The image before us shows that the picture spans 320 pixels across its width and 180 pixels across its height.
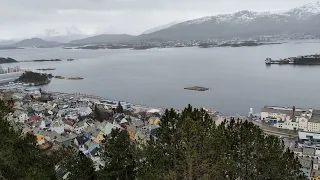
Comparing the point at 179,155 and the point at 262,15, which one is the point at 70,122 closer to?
the point at 179,155

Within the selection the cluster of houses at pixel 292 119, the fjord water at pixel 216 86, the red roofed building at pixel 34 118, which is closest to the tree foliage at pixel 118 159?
the red roofed building at pixel 34 118

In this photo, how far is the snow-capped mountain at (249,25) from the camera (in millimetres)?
92625

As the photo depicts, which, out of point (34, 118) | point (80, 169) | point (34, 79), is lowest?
point (34, 118)

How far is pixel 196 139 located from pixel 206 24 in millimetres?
107180

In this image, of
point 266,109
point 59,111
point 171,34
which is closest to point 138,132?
point 59,111

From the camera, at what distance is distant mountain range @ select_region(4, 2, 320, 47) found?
3610 inches

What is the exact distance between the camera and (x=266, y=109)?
40.3 ft

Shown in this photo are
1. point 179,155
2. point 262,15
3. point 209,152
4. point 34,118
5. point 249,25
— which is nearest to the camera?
point 209,152

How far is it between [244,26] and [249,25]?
1636 millimetres

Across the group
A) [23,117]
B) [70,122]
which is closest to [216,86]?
[70,122]

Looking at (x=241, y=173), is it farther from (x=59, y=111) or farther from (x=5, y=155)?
(x=59, y=111)

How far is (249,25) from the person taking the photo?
10306 centimetres

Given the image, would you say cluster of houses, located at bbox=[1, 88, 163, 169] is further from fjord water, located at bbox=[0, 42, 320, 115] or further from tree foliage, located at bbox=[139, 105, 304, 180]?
fjord water, located at bbox=[0, 42, 320, 115]

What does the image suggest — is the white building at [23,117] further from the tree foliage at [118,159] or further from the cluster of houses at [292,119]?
the tree foliage at [118,159]
